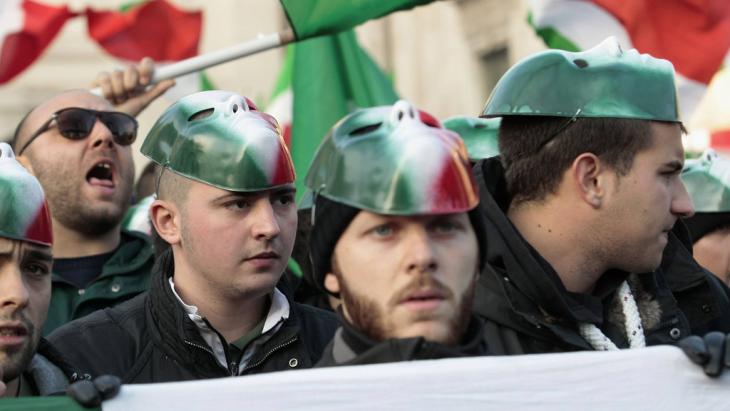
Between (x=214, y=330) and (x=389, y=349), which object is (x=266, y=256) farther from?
(x=389, y=349)

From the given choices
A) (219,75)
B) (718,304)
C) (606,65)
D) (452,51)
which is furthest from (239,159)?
(219,75)

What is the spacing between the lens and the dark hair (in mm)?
4480

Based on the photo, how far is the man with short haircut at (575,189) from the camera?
4.39 metres

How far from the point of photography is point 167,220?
5152 mm

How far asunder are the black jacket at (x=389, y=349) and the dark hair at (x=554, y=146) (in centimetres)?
77

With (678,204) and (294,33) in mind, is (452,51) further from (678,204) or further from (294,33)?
(678,204)

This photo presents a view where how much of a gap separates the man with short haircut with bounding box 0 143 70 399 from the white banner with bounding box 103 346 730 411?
84cm

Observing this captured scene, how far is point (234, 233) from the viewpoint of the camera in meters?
4.93

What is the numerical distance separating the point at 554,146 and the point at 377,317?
3.43 ft

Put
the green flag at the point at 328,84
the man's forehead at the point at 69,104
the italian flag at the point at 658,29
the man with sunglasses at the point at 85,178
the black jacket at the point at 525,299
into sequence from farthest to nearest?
the green flag at the point at 328,84 → the italian flag at the point at 658,29 → the man's forehead at the point at 69,104 → the man with sunglasses at the point at 85,178 → the black jacket at the point at 525,299

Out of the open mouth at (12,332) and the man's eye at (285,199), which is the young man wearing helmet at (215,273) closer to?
the man's eye at (285,199)

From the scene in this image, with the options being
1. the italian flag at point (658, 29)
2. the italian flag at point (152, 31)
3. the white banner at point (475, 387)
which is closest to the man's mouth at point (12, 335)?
the white banner at point (475, 387)

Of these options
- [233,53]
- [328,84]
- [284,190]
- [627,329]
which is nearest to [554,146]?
[627,329]

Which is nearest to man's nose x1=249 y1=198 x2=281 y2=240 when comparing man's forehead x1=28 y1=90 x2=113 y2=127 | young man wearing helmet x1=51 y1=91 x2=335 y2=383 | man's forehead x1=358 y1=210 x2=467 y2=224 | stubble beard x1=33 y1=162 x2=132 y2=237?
young man wearing helmet x1=51 y1=91 x2=335 y2=383
